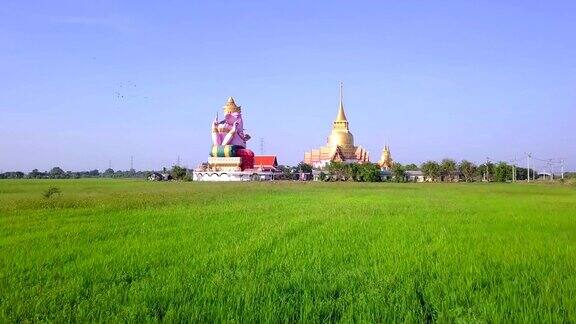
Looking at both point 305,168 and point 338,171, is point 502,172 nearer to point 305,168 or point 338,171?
point 338,171

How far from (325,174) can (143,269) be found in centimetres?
6739

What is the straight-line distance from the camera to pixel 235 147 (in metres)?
72.6

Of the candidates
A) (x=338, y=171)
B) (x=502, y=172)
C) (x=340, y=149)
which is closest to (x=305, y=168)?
(x=340, y=149)

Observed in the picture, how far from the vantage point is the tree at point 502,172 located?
67000 mm

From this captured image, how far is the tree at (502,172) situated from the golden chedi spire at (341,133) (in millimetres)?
26272

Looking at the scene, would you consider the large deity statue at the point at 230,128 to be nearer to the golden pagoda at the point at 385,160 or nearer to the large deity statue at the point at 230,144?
the large deity statue at the point at 230,144

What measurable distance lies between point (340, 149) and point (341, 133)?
3.29 metres

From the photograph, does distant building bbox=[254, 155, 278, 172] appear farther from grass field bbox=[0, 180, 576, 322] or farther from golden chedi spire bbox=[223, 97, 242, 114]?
grass field bbox=[0, 180, 576, 322]

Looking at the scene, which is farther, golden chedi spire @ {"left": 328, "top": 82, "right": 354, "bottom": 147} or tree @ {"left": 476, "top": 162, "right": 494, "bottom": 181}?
golden chedi spire @ {"left": 328, "top": 82, "right": 354, "bottom": 147}

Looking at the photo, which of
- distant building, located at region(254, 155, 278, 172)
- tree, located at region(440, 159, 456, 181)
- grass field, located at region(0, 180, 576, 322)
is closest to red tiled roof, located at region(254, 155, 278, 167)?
distant building, located at region(254, 155, 278, 172)

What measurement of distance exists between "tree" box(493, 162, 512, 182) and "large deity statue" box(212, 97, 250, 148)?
116ft

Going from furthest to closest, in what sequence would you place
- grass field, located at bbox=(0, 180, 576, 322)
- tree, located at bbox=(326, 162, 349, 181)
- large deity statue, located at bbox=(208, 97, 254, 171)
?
large deity statue, located at bbox=(208, 97, 254, 171), tree, located at bbox=(326, 162, 349, 181), grass field, located at bbox=(0, 180, 576, 322)

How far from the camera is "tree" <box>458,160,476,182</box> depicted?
223ft

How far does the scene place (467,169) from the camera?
68.0m
